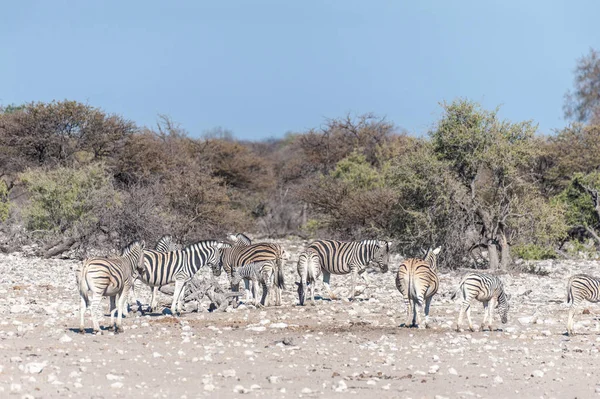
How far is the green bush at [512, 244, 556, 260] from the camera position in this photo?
24439mm

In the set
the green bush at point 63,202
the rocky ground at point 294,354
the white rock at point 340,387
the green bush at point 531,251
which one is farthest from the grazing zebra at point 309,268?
the green bush at point 63,202

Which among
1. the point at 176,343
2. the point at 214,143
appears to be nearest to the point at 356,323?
the point at 176,343

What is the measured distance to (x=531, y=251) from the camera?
2472 centimetres

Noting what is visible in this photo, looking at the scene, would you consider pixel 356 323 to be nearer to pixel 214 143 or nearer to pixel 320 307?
pixel 320 307

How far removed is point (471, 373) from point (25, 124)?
92.4ft

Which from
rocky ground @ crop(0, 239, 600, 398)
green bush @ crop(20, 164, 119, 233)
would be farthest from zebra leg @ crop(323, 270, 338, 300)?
green bush @ crop(20, 164, 119, 233)

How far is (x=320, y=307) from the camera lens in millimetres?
15055

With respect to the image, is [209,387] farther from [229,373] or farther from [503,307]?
[503,307]

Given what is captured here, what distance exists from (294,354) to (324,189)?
20919mm

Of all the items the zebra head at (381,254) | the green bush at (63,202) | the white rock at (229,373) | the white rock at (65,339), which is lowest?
the white rock at (229,373)

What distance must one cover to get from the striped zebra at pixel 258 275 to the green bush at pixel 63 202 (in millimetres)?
12004

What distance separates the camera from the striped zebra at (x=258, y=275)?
14.9 meters

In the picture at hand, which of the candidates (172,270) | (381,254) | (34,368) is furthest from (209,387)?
Answer: (381,254)

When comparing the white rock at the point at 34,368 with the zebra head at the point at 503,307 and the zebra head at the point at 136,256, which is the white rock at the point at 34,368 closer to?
the zebra head at the point at 136,256
